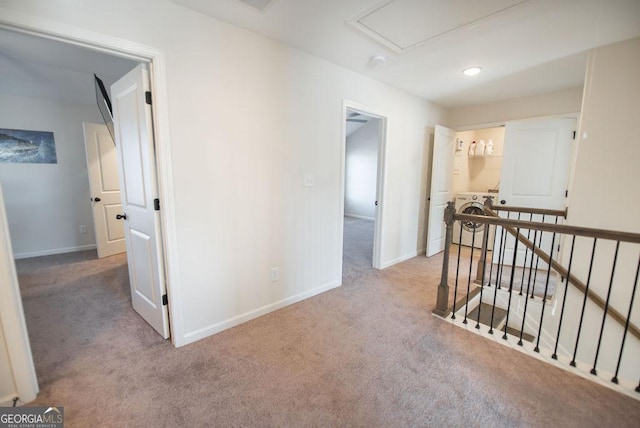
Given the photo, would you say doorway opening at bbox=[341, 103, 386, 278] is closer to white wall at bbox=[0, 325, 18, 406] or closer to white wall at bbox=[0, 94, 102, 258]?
white wall at bbox=[0, 325, 18, 406]

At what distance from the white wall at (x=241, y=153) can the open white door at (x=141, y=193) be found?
16cm

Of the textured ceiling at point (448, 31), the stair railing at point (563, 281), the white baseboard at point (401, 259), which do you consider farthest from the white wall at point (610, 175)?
the white baseboard at point (401, 259)

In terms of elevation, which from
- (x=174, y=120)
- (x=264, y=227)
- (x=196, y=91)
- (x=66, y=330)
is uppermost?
(x=196, y=91)

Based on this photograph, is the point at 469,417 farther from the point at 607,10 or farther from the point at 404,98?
the point at 404,98

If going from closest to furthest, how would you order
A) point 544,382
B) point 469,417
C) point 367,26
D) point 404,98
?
point 469,417 < point 544,382 < point 367,26 < point 404,98

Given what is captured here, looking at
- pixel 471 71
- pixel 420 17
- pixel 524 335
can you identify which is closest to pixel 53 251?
pixel 420 17

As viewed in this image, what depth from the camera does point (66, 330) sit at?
2.12 m

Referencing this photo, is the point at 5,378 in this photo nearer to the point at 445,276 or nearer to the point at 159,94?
the point at 159,94

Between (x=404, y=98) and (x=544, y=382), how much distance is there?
317cm

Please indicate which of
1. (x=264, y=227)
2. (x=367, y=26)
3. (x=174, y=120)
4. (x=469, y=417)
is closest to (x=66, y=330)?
(x=264, y=227)

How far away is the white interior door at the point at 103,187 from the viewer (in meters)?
3.74

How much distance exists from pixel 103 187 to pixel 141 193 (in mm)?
2750

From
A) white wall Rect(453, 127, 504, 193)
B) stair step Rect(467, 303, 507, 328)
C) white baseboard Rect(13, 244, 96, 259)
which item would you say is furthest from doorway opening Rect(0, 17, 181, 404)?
white wall Rect(453, 127, 504, 193)

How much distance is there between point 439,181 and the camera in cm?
396
